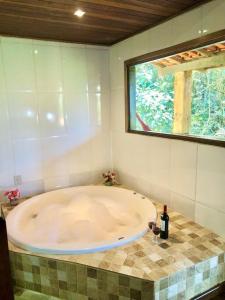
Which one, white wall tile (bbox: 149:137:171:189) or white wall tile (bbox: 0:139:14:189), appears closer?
white wall tile (bbox: 149:137:171:189)

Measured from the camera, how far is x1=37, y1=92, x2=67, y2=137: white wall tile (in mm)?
2668

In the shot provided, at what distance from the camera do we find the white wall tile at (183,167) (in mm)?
1976

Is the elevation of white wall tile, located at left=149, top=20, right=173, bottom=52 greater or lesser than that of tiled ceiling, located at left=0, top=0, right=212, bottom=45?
lesser

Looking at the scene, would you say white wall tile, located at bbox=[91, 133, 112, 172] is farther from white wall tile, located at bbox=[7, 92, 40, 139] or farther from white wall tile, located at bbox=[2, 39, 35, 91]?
white wall tile, located at bbox=[2, 39, 35, 91]

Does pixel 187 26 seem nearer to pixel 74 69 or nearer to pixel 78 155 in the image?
pixel 74 69

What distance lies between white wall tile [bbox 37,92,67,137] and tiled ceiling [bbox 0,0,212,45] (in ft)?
2.09

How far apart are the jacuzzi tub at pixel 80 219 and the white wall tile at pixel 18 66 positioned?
4.08ft

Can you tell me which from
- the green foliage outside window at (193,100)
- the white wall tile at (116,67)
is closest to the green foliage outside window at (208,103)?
the green foliage outside window at (193,100)

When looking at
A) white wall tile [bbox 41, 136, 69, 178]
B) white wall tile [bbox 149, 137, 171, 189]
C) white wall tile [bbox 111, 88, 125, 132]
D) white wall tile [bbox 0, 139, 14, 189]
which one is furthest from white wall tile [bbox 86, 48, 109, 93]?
white wall tile [bbox 0, 139, 14, 189]

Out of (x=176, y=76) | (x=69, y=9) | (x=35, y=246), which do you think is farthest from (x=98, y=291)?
(x=69, y=9)

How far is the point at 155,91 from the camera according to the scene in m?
2.47

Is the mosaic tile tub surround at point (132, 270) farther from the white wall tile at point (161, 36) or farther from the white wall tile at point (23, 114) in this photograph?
the white wall tile at point (161, 36)

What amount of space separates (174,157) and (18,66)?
188 centimetres

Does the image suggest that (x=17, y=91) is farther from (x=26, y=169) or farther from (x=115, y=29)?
(x=115, y=29)
